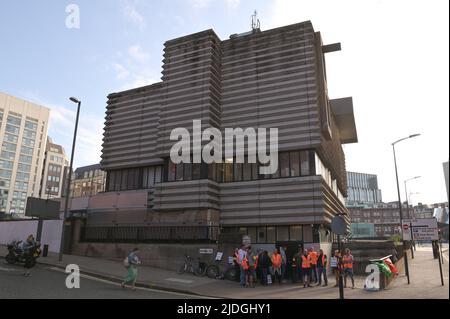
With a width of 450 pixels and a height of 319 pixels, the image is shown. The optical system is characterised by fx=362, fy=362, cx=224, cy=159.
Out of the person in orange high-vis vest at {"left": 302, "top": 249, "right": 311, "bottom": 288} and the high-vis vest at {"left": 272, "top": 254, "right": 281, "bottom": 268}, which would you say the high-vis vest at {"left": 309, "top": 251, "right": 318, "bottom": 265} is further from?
the high-vis vest at {"left": 272, "top": 254, "right": 281, "bottom": 268}

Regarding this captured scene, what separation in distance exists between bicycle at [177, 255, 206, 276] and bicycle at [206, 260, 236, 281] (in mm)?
406

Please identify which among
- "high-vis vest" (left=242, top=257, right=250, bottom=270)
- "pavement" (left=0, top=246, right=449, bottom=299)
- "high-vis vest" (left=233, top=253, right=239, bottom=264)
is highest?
"high-vis vest" (left=233, top=253, right=239, bottom=264)

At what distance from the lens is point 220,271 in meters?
20.8

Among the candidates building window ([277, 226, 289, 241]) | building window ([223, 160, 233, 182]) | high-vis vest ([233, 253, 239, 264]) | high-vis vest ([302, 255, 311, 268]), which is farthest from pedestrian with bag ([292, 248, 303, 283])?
building window ([223, 160, 233, 182])

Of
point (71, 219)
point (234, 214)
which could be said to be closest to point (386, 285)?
point (234, 214)

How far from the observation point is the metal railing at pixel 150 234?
24016 millimetres

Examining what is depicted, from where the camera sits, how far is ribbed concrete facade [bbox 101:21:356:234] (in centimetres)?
2573

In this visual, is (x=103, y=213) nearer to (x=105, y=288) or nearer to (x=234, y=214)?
(x=234, y=214)

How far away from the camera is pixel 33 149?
127 m

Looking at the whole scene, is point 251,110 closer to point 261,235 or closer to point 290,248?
point 261,235

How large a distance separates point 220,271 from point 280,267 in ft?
11.8

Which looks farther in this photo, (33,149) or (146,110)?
(33,149)

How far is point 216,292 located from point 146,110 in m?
22.6
